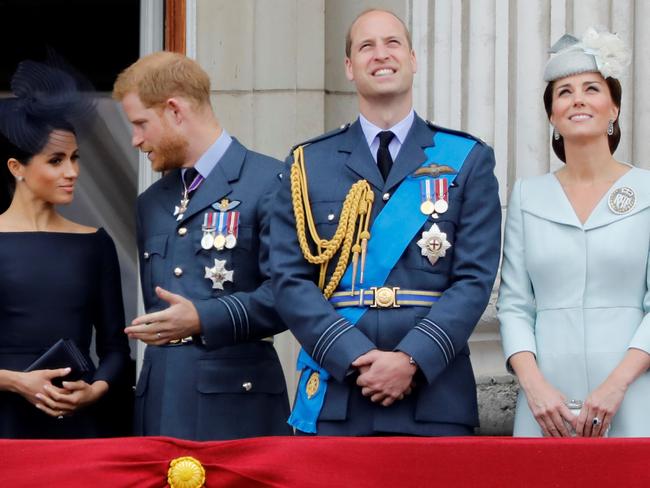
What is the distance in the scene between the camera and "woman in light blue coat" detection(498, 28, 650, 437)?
4.22 m

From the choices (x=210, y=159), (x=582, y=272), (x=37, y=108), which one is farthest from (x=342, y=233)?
(x=37, y=108)

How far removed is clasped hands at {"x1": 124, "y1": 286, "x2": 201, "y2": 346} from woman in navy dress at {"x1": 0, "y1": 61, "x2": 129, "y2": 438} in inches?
10.9

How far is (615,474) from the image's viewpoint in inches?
150

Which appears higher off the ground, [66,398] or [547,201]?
[547,201]

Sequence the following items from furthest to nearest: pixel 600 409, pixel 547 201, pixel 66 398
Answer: pixel 66 398 < pixel 547 201 < pixel 600 409

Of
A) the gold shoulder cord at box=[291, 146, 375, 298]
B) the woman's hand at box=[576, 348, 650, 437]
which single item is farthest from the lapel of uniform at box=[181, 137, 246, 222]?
the woman's hand at box=[576, 348, 650, 437]

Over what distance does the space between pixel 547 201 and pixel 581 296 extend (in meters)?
0.30

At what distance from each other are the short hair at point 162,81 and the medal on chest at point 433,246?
999 millimetres

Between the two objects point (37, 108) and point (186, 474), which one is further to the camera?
point (37, 108)

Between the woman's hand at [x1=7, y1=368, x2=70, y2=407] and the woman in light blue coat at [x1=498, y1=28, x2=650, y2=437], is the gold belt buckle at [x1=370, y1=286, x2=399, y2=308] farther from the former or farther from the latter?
the woman's hand at [x1=7, y1=368, x2=70, y2=407]

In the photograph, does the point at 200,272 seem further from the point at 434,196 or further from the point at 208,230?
the point at 434,196

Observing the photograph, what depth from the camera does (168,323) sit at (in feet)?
15.2

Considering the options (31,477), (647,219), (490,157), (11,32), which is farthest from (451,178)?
(11,32)

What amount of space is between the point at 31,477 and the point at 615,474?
1.35 metres
